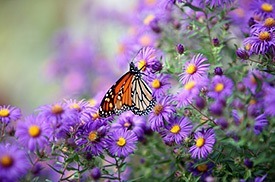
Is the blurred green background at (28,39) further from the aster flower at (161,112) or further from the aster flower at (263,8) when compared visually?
the aster flower at (161,112)

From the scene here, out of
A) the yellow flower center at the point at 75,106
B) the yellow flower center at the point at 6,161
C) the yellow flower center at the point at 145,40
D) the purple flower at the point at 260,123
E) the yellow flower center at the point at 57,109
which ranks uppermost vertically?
the yellow flower center at the point at 145,40

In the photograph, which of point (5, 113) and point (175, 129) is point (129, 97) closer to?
point (175, 129)

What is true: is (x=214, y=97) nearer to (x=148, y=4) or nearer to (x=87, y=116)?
(x=87, y=116)

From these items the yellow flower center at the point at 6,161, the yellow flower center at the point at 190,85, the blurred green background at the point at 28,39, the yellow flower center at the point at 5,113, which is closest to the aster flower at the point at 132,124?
the yellow flower center at the point at 190,85

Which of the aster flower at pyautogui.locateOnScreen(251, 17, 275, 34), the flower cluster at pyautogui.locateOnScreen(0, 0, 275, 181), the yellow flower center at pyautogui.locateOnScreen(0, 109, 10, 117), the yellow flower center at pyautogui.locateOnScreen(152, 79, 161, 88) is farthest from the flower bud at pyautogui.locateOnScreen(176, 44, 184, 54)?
the yellow flower center at pyautogui.locateOnScreen(0, 109, 10, 117)

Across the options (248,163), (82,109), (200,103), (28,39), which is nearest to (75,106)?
(82,109)
